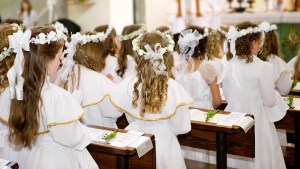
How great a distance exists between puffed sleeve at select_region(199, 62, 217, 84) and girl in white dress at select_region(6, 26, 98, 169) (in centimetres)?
163

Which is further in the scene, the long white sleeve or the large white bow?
the long white sleeve

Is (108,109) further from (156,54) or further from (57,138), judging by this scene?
(57,138)

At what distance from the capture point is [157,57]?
3320 mm

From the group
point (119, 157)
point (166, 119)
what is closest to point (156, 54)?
point (166, 119)

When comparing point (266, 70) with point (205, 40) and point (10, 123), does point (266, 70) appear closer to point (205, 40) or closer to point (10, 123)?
point (205, 40)

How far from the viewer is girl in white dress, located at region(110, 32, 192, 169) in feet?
11.0

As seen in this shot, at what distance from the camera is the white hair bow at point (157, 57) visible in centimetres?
331

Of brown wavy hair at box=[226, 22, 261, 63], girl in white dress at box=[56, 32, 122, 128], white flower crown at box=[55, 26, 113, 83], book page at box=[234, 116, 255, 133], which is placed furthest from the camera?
brown wavy hair at box=[226, 22, 261, 63]

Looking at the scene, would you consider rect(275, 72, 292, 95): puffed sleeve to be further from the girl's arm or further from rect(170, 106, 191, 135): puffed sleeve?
rect(170, 106, 191, 135): puffed sleeve

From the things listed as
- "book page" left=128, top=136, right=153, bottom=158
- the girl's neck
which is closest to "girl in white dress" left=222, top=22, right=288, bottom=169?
the girl's neck

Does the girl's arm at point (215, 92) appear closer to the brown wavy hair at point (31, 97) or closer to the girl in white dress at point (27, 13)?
the brown wavy hair at point (31, 97)

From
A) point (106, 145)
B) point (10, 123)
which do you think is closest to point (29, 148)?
point (10, 123)

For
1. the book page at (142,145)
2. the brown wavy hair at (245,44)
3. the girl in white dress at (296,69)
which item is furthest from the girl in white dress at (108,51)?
the girl in white dress at (296,69)

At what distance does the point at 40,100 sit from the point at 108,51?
7.92ft
